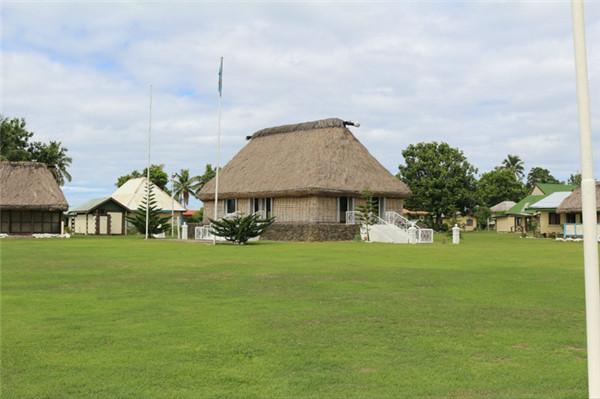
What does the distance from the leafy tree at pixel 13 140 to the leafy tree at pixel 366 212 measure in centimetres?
3711

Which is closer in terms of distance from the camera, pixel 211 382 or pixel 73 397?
pixel 73 397

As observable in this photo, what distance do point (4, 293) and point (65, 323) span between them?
3.80 metres

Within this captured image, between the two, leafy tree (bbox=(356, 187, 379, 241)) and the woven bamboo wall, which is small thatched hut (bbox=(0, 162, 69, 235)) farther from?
the woven bamboo wall

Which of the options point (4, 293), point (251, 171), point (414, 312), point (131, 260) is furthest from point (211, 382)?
point (251, 171)

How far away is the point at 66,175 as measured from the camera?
71.4 meters

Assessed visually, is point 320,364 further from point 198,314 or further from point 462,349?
point 198,314

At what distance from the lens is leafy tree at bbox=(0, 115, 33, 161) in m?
58.6

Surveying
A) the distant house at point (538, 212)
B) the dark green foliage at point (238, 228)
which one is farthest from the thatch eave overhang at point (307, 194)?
the distant house at point (538, 212)

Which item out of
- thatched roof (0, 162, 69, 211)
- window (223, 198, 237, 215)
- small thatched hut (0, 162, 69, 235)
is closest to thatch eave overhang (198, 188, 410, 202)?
window (223, 198, 237, 215)

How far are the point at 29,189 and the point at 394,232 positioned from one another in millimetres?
28691

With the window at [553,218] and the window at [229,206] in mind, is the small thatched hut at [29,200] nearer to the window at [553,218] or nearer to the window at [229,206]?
the window at [229,206]

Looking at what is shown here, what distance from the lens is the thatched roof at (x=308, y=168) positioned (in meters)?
38.0

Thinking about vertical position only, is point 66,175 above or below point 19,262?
above

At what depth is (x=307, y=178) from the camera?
37.7 metres
